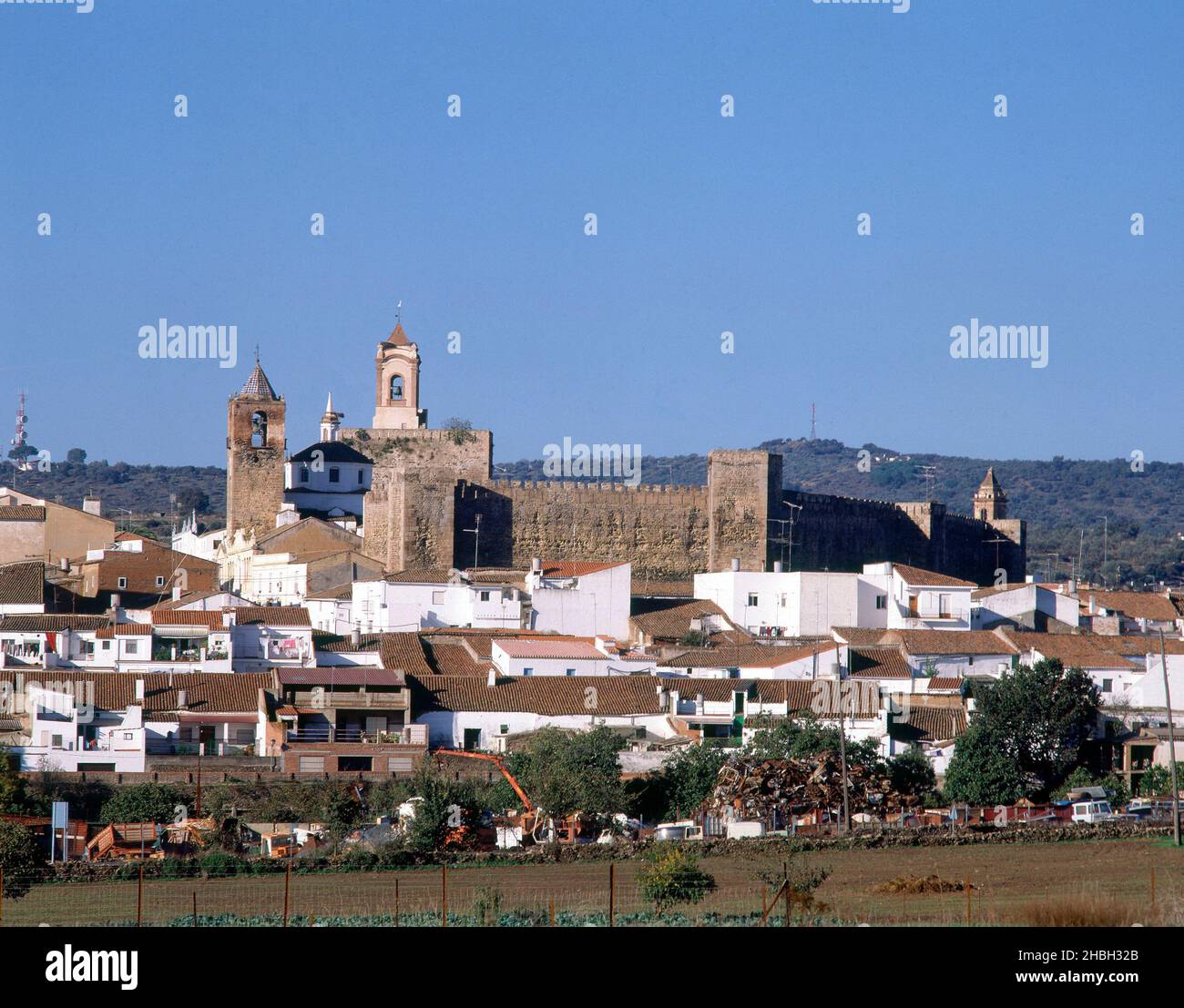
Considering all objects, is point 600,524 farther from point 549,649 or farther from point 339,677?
point 339,677

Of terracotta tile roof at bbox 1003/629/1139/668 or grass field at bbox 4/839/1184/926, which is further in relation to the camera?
terracotta tile roof at bbox 1003/629/1139/668

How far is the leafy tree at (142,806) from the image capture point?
2516 centimetres

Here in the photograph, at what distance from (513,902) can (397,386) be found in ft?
126

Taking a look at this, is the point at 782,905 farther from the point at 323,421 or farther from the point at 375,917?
the point at 323,421

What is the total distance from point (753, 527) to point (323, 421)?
17934 mm

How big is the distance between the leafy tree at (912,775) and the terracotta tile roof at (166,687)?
9.85 meters

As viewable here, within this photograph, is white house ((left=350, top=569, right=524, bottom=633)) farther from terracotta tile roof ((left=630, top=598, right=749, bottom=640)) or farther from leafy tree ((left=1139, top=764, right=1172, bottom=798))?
leafy tree ((left=1139, top=764, right=1172, bottom=798))

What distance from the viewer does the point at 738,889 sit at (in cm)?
1858

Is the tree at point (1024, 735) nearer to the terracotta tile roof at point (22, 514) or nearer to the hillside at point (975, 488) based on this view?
the terracotta tile roof at point (22, 514)

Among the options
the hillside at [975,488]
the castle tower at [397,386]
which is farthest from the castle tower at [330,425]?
the hillside at [975,488]

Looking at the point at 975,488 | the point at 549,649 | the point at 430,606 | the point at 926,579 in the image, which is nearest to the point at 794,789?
the point at 549,649

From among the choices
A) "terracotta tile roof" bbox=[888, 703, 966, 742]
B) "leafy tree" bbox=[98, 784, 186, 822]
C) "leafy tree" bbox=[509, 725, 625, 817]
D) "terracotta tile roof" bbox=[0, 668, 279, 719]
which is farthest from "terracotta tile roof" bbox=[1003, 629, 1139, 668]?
"leafy tree" bbox=[98, 784, 186, 822]

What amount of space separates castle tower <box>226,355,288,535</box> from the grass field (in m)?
26.8

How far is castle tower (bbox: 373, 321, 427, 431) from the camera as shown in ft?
179
